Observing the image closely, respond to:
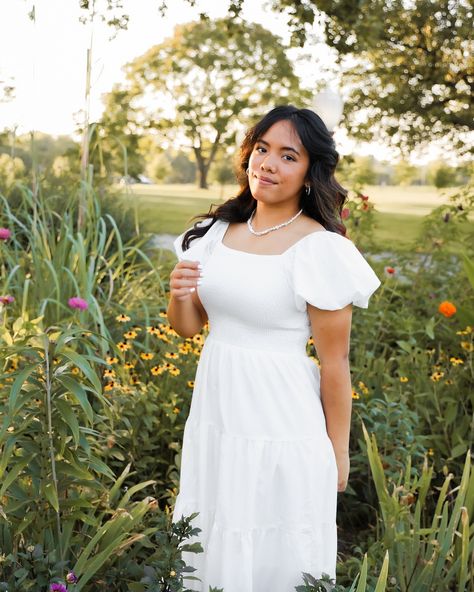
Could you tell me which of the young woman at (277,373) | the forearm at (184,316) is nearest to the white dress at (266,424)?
the young woman at (277,373)

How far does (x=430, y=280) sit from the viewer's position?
4.68 meters

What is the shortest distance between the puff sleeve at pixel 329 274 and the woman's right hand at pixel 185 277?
23 centimetres

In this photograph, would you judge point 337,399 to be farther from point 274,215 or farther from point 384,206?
point 384,206

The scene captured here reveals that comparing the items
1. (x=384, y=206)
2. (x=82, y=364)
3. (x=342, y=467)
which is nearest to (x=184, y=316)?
(x=82, y=364)

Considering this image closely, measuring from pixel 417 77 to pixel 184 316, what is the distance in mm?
7945

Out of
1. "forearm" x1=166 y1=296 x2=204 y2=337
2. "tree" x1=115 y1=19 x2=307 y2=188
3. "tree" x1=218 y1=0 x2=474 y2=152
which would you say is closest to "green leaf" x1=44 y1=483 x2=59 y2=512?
"forearm" x1=166 y1=296 x2=204 y2=337

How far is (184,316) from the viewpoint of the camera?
183cm

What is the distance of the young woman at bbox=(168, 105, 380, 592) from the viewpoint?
1.62 metres

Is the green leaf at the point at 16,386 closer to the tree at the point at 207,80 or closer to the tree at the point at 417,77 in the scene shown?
the tree at the point at 417,77

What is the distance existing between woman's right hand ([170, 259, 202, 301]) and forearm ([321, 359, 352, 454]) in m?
0.35

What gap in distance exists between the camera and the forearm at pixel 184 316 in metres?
1.81

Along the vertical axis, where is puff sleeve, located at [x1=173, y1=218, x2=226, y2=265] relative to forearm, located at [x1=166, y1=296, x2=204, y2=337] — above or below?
above

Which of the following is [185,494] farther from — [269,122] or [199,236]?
[269,122]

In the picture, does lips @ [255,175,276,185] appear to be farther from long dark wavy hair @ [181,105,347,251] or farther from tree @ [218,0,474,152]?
tree @ [218,0,474,152]
